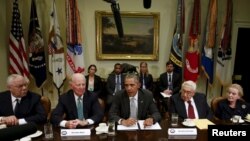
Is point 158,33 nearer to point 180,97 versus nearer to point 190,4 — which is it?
point 190,4

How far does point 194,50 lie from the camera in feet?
17.2

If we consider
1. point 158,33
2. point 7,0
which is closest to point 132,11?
point 158,33

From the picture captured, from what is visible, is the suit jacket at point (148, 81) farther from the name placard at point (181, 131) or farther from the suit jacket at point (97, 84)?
the name placard at point (181, 131)

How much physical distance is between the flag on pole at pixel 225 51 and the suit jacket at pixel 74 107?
3.58 m

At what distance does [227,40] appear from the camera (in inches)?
203

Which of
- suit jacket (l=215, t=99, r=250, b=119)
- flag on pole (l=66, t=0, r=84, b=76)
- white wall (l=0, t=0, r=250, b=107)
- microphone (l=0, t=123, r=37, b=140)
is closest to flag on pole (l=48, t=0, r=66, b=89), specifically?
flag on pole (l=66, t=0, r=84, b=76)

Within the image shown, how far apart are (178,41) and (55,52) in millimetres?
2679

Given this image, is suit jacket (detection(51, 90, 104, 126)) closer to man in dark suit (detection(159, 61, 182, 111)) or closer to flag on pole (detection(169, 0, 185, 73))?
man in dark suit (detection(159, 61, 182, 111))

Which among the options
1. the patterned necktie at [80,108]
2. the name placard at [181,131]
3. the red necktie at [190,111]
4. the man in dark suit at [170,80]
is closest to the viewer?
the name placard at [181,131]

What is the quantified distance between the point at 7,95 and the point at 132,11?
3.50m

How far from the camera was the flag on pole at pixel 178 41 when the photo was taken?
202 inches

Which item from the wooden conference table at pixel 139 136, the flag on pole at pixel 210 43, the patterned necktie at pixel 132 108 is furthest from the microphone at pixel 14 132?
the flag on pole at pixel 210 43

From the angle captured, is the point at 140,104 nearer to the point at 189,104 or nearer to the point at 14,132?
the point at 189,104

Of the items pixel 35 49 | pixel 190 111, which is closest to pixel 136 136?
pixel 190 111
